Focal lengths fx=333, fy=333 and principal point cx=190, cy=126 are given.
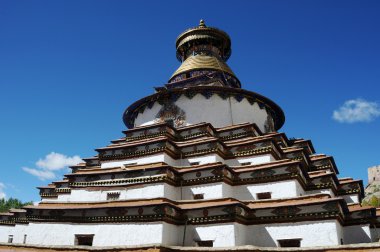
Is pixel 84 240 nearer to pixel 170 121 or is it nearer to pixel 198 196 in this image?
pixel 198 196

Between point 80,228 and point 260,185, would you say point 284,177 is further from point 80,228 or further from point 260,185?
point 80,228

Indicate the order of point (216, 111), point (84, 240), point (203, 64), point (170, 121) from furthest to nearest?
point (203, 64) → point (170, 121) → point (216, 111) → point (84, 240)

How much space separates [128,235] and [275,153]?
828 cm

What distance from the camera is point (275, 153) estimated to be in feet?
55.7

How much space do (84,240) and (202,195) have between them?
5454mm

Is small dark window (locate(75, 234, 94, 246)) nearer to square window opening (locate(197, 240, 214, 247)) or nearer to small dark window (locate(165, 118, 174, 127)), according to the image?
square window opening (locate(197, 240, 214, 247))

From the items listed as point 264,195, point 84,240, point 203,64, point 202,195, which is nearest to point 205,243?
point 202,195

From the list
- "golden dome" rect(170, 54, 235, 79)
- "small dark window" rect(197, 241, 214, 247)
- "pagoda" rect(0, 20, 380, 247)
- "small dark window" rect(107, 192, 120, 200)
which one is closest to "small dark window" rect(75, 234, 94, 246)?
"pagoda" rect(0, 20, 380, 247)

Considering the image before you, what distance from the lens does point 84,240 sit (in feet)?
46.8

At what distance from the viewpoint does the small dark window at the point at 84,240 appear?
14.1m

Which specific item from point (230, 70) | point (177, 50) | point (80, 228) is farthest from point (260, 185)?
point (177, 50)

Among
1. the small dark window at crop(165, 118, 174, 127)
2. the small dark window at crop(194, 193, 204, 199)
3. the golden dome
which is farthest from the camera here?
the golden dome

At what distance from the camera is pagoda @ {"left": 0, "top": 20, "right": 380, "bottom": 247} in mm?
12844

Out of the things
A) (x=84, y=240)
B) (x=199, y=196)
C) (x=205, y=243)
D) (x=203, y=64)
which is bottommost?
(x=205, y=243)
